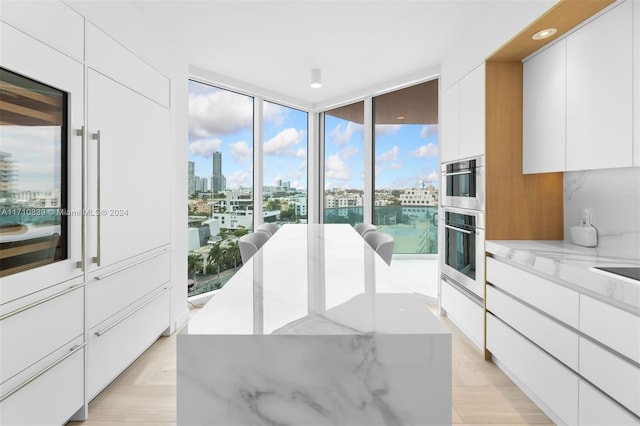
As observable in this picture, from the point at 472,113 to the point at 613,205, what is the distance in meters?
1.22

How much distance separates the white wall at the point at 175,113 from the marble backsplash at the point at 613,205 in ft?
10.7

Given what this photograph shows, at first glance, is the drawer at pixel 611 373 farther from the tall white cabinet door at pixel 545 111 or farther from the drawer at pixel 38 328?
the drawer at pixel 38 328

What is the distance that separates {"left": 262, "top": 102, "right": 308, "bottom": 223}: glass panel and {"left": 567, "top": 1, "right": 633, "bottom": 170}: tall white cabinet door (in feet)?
11.7

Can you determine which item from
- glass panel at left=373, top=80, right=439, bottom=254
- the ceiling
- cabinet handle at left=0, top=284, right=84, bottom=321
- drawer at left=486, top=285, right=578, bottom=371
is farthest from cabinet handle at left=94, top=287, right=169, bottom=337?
glass panel at left=373, top=80, right=439, bottom=254

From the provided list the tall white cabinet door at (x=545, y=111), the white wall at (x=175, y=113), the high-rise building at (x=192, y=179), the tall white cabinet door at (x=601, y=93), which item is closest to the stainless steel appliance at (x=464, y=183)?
the tall white cabinet door at (x=545, y=111)

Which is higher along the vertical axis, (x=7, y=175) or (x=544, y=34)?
(x=544, y=34)

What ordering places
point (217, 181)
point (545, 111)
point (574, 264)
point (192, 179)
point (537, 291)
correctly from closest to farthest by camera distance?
point (574, 264)
point (537, 291)
point (545, 111)
point (192, 179)
point (217, 181)

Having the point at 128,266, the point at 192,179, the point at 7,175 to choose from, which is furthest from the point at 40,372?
the point at 192,179

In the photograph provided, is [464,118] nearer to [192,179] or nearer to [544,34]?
[544,34]

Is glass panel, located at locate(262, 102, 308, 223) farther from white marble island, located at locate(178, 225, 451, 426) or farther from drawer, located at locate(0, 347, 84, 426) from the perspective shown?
white marble island, located at locate(178, 225, 451, 426)

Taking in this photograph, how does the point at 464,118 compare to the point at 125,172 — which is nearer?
the point at 125,172

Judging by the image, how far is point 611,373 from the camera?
4.77ft

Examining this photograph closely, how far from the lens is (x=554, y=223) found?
8.46ft

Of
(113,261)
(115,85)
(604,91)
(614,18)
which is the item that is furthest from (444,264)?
(115,85)
